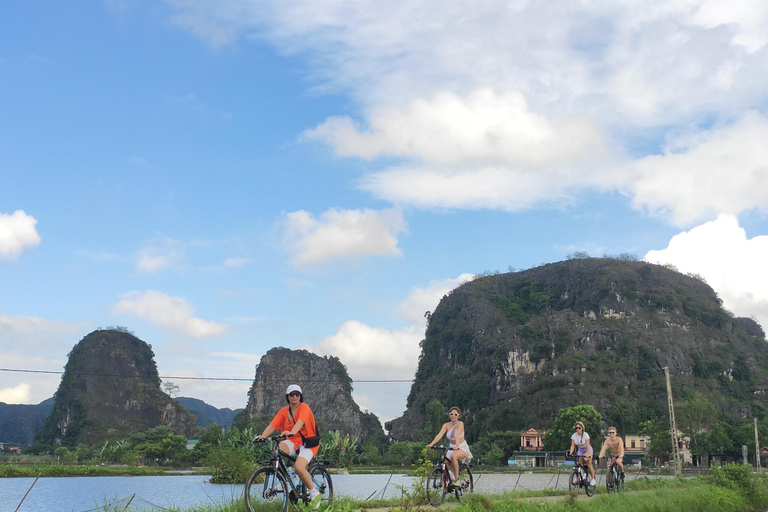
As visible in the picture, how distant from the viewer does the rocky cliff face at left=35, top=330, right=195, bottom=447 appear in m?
166

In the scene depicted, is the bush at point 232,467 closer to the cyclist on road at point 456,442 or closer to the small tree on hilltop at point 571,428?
the cyclist on road at point 456,442

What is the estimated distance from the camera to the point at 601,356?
15538cm

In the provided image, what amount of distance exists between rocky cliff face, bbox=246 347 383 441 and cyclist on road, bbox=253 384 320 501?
170496mm

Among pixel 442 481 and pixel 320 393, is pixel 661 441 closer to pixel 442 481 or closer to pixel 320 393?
pixel 442 481

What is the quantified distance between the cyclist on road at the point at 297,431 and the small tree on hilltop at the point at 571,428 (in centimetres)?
9094

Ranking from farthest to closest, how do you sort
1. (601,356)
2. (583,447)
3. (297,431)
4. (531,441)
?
(601,356), (531,441), (583,447), (297,431)

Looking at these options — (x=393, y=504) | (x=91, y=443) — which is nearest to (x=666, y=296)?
(x=91, y=443)

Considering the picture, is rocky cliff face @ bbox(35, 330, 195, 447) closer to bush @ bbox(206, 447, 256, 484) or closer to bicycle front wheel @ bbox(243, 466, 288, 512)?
bush @ bbox(206, 447, 256, 484)

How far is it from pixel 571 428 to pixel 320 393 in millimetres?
102858

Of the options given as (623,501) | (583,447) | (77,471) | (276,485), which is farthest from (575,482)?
(77,471)

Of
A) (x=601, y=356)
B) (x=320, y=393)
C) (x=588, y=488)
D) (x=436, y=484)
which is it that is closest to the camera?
(x=436, y=484)

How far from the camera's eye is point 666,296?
17438 cm

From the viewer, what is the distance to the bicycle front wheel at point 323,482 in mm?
8930

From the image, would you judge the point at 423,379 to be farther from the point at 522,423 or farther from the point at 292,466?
the point at 292,466
